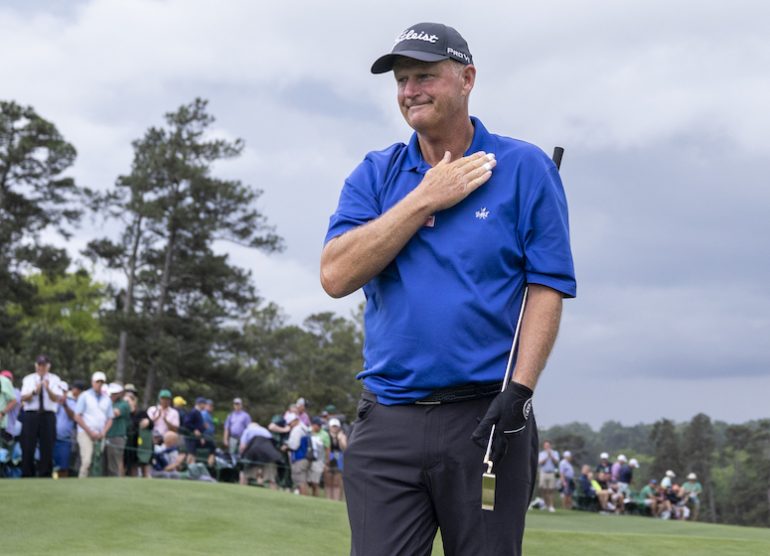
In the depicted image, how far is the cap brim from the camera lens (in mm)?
3467

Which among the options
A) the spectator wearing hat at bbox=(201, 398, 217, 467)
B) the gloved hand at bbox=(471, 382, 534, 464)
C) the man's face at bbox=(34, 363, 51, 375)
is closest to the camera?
the gloved hand at bbox=(471, 382, 534, 464)

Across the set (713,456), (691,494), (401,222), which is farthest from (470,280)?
(713,456)

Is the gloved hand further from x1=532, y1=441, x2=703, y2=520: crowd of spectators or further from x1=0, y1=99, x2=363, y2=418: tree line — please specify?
x1=0, y1=99, x2=363, y2=418: tree line

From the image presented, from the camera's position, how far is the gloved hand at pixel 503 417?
326 centimetres

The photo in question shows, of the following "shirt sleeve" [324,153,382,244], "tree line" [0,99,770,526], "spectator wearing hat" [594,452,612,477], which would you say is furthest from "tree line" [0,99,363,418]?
"shirt sleeve" [324,153,382,244]

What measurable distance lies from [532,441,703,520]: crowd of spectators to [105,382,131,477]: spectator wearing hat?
13.5 meters

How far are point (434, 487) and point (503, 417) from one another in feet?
1.02

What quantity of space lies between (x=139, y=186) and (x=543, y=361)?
162 ft

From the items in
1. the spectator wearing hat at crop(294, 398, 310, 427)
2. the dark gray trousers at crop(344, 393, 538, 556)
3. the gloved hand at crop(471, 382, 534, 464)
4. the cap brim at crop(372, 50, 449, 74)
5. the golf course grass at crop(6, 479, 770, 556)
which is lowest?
the golf course grass at crop(6, 479, 770, 556)

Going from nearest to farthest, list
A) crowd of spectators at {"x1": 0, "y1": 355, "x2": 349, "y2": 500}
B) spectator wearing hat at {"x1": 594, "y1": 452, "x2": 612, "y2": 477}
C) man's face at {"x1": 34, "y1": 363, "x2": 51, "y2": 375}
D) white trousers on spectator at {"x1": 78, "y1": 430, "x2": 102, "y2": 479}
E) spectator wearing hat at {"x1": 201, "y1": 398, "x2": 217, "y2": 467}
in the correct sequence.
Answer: man's face at {"x1": 34, "y1": 363, "x2": 51, "y2": 375}
crowd of spectators at {"x1": 0, "y1": 355, "x2": 349, "y2": 500}
white trousers on spectator at {"x1": 78, "y1": 430, "x2": 102, "y2": 479}
spectator wearing hat at {"x1": 201, "y1": 398, "x2": 217, "y2": 467}
spectator wearing hat at {"x1": 594, "y1": 452, "x2": 612, "y2": 477}

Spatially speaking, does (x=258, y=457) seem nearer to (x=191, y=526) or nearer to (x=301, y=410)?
(x=301, y=410)

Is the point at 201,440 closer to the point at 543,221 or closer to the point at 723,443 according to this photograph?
the point at 543,221

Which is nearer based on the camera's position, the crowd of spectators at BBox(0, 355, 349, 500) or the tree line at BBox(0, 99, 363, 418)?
the crowd of spectators at BBox(0, 355, 349, 500)

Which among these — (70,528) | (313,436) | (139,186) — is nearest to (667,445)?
(139,186)
